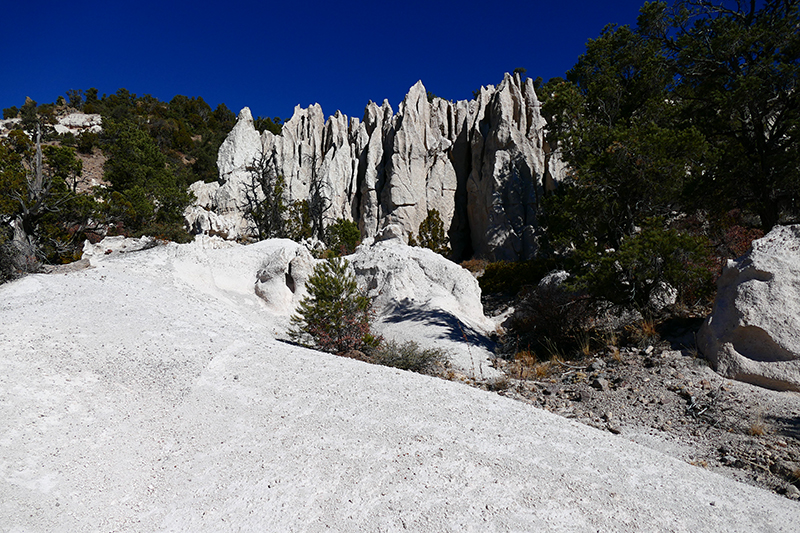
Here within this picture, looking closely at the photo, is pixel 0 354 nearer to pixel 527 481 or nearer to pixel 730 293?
pixel 527 481

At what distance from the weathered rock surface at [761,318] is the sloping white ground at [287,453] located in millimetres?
2922

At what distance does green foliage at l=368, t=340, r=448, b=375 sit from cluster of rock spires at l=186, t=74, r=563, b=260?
22.4 m

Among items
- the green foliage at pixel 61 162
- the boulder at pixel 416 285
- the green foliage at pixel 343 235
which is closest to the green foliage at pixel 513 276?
the boulder at pixel 416 285

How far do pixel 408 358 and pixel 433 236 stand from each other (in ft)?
82.3

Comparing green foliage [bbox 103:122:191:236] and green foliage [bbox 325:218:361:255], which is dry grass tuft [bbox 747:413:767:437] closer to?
green foliage [bbox 103:122:191:236]

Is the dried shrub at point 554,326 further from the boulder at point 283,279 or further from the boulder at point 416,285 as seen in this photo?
the boulder at point 283,279

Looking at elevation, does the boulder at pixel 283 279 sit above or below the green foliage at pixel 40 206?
below

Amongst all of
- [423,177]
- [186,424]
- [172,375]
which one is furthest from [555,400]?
[423,177]

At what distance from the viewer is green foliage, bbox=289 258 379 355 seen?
8.44 metres

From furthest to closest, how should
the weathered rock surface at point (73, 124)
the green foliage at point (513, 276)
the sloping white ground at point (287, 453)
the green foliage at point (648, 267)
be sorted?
the weathered rock surface at point (73, 124), the green foliage at point (513, 276), the green foliage at point (648, 267), the sloping white ground at point (287, 453)

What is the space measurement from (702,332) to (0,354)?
10630mm

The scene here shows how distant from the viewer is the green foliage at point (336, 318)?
27.7ft

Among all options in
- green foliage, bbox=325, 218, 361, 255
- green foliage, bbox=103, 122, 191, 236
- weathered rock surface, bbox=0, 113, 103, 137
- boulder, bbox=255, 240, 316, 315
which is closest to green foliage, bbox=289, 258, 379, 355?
boulder, bbox=255, 240, 316, 315

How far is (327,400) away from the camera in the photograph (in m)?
5.20
